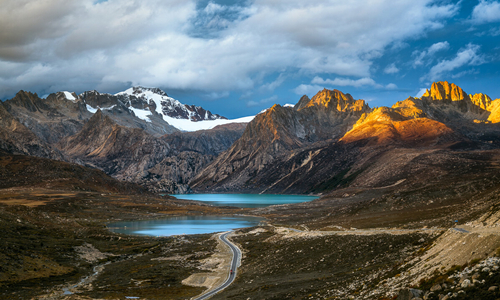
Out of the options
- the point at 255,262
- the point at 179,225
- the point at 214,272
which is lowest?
the point at 179,225

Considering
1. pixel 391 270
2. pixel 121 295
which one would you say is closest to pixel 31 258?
pixel 121 295

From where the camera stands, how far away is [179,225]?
163000mm

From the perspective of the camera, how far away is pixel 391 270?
139 ft

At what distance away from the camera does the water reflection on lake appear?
142625mm

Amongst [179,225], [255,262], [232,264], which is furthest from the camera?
[179,225]

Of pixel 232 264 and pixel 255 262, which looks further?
pixel 232 264

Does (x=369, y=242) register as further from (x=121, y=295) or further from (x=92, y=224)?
(x=92, y=224)


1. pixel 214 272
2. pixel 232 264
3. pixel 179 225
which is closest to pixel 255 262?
pixel 232 264

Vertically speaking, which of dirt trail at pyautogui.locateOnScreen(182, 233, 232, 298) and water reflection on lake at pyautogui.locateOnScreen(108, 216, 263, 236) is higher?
dirt trail at pyautogui.locateOnScreen(182, 233, 232, 298)

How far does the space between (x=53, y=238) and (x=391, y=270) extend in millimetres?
81532

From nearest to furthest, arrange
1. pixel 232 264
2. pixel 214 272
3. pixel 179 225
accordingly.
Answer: pixel 214 272
pixel 232 264
pixel 179 225

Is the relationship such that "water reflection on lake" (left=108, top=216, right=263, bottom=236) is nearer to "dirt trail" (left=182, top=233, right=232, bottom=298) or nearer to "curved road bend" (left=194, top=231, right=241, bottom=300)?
"curved road bend" (left=194, top=231, right=241, bottom=300)

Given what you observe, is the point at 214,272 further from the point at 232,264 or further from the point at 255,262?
the point at 255,262

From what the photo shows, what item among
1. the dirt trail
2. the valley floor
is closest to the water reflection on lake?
the valley floor
